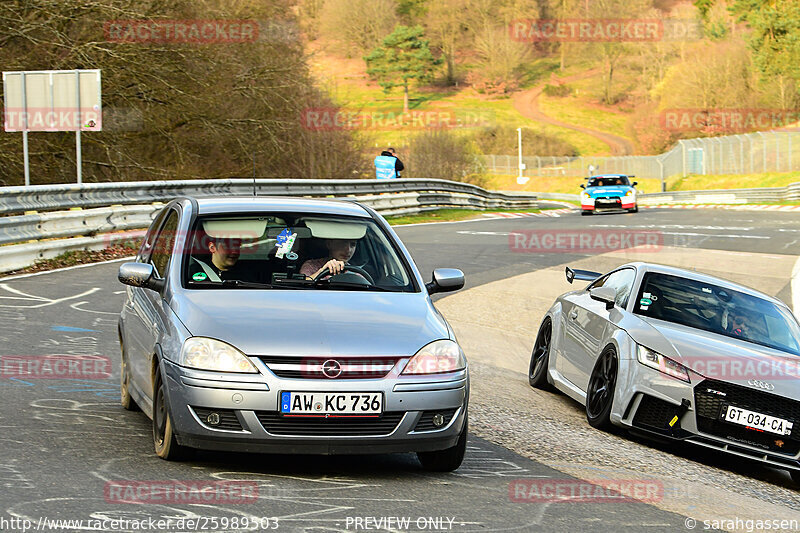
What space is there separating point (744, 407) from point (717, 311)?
1412mm

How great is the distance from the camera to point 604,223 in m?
31.8

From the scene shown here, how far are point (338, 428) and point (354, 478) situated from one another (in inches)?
14.2

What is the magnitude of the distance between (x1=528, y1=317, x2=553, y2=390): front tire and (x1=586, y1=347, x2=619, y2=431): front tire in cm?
145

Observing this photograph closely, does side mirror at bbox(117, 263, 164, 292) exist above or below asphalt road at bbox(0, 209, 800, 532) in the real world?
above

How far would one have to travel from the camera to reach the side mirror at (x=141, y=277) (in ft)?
22.5

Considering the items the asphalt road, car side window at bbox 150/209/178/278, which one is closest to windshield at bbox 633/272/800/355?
the asphalt road

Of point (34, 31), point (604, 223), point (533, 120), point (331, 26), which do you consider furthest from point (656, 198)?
point (331, 26)

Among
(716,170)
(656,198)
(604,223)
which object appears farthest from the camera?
(716,170)

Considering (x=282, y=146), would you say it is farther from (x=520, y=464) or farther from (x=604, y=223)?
(x=520, y=464)

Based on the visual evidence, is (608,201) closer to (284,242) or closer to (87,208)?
(87,208)

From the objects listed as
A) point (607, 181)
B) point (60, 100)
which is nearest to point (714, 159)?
point (607, 181)

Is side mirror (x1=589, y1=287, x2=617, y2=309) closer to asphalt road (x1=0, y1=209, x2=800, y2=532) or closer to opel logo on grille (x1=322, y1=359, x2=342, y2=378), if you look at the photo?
asphalt road (x1=0, y1=209, x2=800, y2=532)

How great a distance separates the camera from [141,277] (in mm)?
6859

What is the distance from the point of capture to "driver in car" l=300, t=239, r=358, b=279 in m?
7.08
